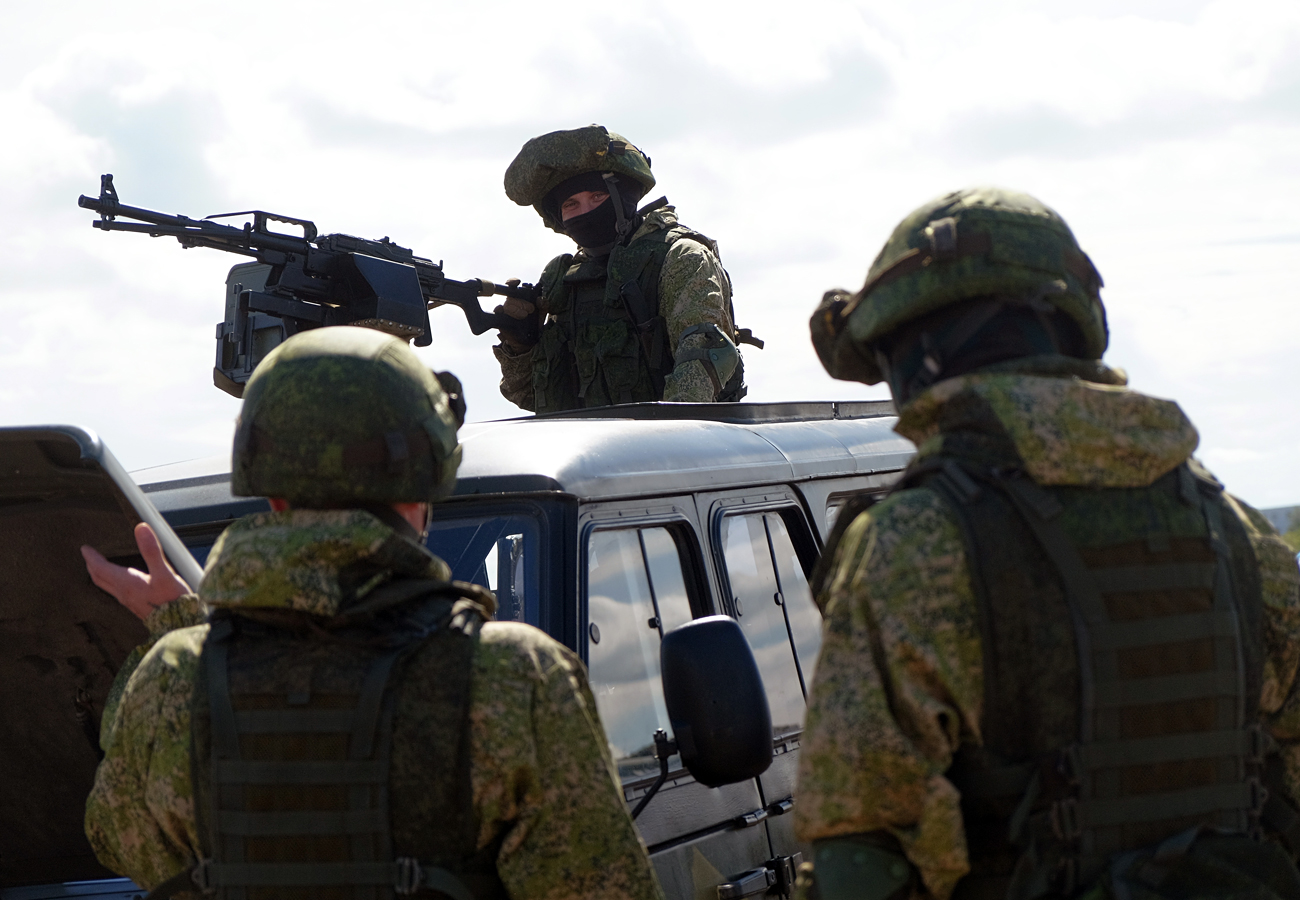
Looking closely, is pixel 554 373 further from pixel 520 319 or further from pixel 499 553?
pixel 499 553

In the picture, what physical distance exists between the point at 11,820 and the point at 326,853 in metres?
2.06

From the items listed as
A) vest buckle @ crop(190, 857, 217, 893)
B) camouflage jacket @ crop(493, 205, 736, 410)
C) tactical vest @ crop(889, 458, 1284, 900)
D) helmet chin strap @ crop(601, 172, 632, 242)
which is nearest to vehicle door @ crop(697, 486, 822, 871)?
tactical vest @ crop(889, 458, 1284, 900)

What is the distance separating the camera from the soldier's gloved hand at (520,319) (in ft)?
25.5

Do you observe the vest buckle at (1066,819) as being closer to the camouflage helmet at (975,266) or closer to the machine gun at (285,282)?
the camouflage helmet at (975,266)

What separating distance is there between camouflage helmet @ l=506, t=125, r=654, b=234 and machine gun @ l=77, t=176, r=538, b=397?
2.31 feet

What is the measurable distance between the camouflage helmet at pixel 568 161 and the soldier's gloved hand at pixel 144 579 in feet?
15.1

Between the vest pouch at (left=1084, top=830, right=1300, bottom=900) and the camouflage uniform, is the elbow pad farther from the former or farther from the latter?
the vest pouch at (left=1084, top=830, right=1300, bottom=900)

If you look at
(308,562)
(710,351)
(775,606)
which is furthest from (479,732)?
(710,351)

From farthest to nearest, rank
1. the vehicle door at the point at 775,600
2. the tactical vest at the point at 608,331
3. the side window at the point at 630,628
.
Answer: the tactical vest at the point at 608,331, the vehicle door at the point at 775,600, the side window at the point at 630,628

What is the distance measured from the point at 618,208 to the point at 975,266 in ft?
16.2

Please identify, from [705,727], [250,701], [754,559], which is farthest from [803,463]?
[250,701]

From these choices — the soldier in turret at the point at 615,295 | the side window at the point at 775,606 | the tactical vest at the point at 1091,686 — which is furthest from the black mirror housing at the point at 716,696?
the soldier in turret at the point at 615,295

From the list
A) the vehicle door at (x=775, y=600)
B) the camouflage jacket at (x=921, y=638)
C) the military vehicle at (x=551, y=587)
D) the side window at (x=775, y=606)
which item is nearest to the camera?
the camouflage jacket at (x=921, y=638)

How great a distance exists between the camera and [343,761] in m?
2.56
